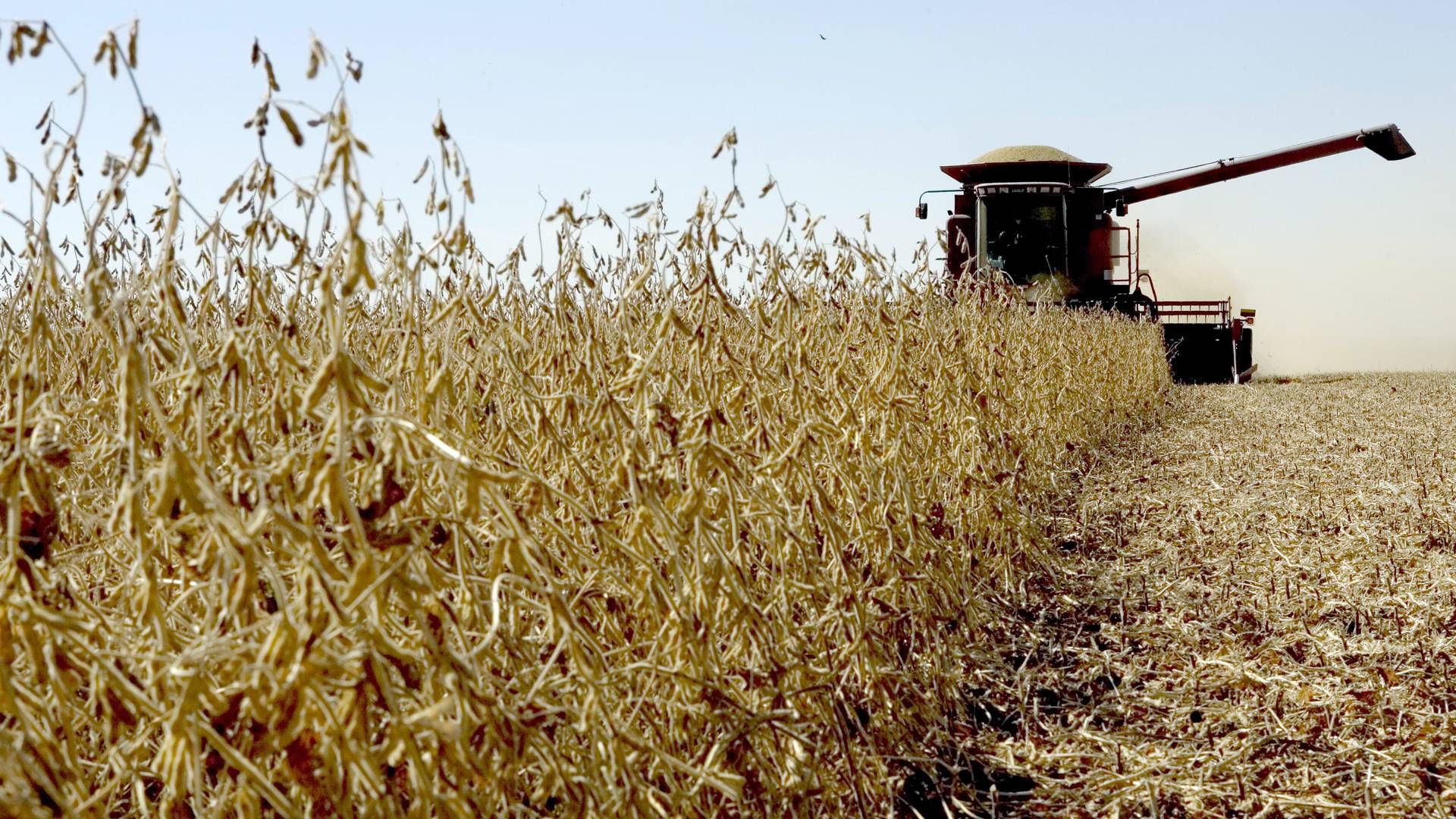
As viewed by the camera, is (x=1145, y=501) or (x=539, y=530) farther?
(x=1145, y=501)

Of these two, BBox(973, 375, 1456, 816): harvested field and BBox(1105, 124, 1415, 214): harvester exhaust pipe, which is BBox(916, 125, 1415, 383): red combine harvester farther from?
BBox(973, 375, 1456, 816): harvested field

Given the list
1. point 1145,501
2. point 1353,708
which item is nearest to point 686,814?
point 1353,708

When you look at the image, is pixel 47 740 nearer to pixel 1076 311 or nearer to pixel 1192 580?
pixel 1192 580

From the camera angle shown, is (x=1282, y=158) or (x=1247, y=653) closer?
(x=1247, y=653)

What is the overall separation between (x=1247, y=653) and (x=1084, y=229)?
394 inches

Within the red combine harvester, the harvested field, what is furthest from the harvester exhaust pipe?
the harvested field

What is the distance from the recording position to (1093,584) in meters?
3.83

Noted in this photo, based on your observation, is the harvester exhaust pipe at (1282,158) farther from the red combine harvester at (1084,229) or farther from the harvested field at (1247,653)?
the harvested field at (1247,653)

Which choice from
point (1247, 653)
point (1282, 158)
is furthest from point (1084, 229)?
point (1247, 653)

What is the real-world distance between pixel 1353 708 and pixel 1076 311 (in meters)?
6.72

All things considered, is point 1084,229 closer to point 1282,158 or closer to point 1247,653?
point 1282,158

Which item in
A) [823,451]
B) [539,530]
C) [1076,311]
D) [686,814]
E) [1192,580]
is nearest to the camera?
[686,814]

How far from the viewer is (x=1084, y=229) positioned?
12.5 meters

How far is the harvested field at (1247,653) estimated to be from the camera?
7.78 feet
